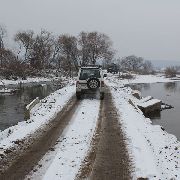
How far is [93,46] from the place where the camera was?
9338cm

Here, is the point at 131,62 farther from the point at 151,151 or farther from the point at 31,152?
the point at 31,152

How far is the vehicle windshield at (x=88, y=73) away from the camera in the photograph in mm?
24469

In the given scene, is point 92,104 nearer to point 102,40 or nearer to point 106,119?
point 106,119

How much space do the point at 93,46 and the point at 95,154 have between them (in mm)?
83192

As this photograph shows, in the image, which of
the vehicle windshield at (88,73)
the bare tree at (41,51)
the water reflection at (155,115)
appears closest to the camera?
the vehicle windshield at (88,73)

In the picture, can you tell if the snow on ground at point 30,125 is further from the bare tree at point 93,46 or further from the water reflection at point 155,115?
the bare tree at point 93,46

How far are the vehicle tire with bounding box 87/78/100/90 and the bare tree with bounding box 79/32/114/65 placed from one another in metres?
69.7

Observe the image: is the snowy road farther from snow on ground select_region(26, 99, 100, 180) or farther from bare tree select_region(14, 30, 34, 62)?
bare tree select_region(14, 30, 34, 62)

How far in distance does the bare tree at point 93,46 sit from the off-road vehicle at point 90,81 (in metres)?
68.9

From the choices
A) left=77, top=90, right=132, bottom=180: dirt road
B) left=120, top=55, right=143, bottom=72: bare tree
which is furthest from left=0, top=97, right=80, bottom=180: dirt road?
left=120, top=55, right=143, bottom=72: bare tree

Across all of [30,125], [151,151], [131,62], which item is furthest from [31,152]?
[131,62]

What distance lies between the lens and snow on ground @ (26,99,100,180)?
31.2 feet

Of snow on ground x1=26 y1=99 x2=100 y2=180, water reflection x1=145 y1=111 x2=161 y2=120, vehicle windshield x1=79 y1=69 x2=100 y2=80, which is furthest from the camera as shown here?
water reflection x1=145 y1=111 x2=161 y2=120

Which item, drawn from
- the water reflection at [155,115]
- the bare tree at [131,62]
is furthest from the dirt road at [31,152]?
the bare tree at [131,62]
